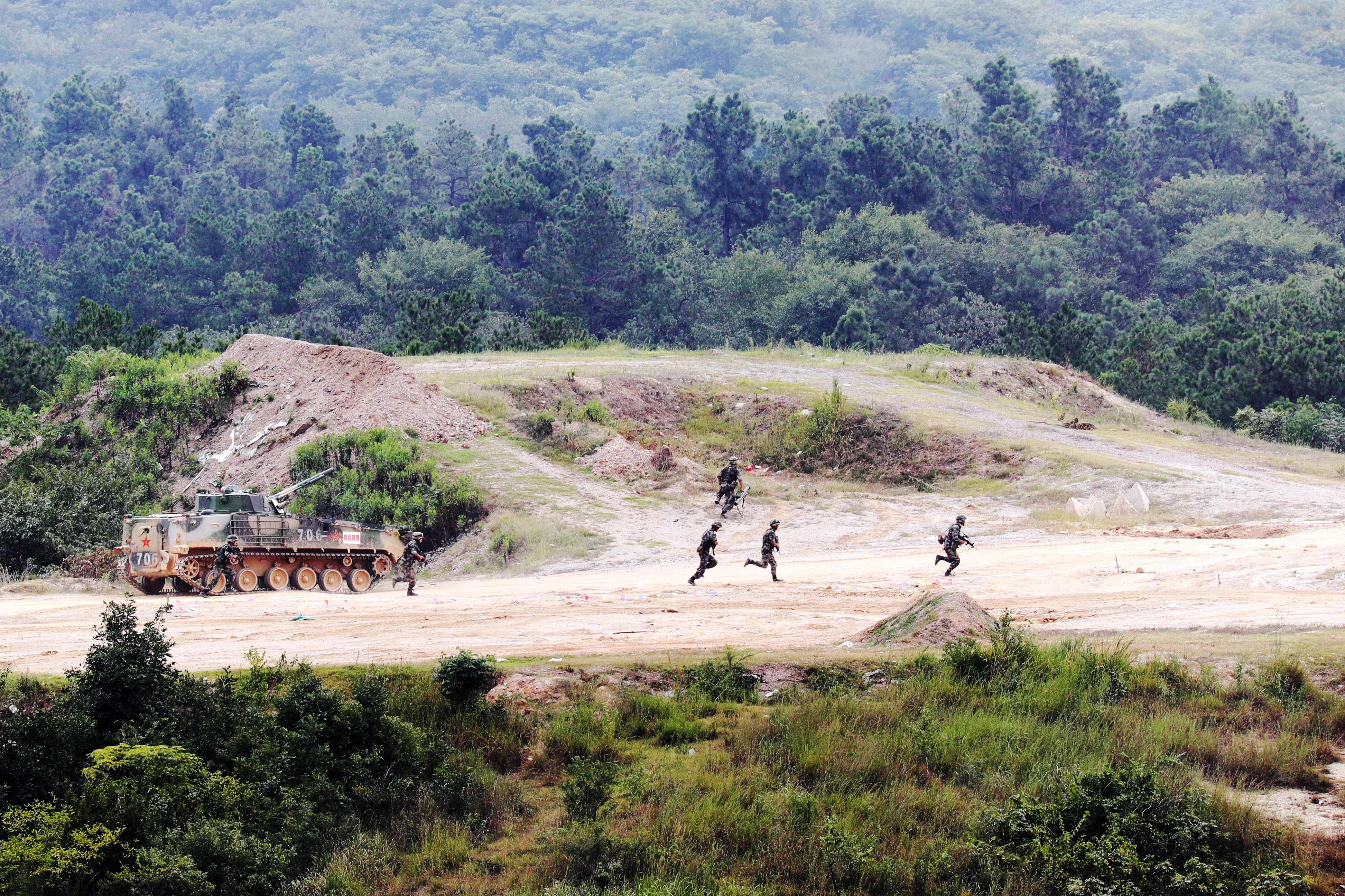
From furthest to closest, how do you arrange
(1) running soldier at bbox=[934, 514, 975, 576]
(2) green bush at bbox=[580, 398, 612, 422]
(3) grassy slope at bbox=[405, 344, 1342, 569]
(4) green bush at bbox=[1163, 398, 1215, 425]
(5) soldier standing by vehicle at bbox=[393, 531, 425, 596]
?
(4) green bush at bbox=[1163, 398, 1215, 425] → (2) green bush at bbox=[580, 398, 612, 422] → (3) grassy slope at bbox=[405, 344, 1342, 569] → (5) soldier standing by vehicle at bbox=[393, 531, 425, 596] → (1) running soldier at bbox=[934, 514, 975, 576]

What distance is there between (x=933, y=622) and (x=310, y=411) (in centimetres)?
2478

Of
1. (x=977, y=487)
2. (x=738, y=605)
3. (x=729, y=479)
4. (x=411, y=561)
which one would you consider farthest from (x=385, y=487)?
(x=977, y=487)

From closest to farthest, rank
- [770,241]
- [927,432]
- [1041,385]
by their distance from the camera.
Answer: [927,432], [1041,385], [770,241]

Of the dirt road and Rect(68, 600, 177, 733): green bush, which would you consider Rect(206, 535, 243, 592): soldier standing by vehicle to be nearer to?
the dirt road

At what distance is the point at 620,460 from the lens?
3447 centimetres

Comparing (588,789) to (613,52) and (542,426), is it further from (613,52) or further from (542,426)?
(613,52)

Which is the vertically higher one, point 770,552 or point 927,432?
point 927,432

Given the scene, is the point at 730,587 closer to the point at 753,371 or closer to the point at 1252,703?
the point at 1252,703

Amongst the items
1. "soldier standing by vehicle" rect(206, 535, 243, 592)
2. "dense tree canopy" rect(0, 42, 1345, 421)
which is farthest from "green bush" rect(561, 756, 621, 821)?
"dense tree canopy" rect(0, 42, 1345, 421)

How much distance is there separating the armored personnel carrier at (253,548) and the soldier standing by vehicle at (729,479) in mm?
7860

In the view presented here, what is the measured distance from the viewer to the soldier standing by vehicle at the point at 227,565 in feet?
81.9

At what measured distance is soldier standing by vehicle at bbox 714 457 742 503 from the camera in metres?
30.9

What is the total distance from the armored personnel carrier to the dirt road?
0.66m

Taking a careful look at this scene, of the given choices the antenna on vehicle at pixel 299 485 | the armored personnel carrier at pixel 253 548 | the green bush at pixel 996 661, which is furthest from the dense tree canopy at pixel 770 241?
the green bush at pixel 996 661
